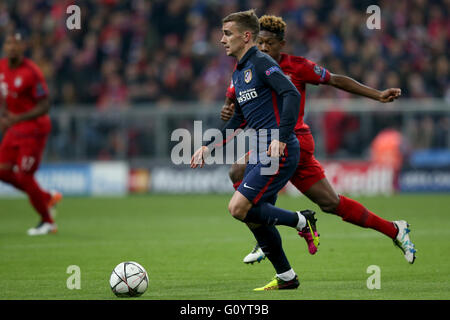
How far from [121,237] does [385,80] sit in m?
10.5

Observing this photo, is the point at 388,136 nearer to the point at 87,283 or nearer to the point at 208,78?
the point at 208,78

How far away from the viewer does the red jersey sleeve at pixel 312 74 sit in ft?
25.6

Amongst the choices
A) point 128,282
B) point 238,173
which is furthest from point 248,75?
point 128,282

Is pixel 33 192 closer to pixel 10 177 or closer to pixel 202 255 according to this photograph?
pixel 10 177

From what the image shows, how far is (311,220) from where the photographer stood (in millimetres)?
6891

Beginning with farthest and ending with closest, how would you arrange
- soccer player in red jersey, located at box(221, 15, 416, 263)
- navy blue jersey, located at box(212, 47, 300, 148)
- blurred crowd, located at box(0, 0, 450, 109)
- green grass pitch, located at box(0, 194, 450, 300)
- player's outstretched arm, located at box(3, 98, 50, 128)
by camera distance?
blurred crowd, located at box(0, 0, 450, 109) < player's outstretched arm, located at box(3, 98, 50, 128) < soccer player in red jersey, located at box(221, 15, 416, 263) < green grass pitch, located at box(0, 194, 450, 300) < navy blue jersey, located at box(212, 47, 300, 148)

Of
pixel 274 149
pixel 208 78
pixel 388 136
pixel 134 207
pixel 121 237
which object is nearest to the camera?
pixel 274 149

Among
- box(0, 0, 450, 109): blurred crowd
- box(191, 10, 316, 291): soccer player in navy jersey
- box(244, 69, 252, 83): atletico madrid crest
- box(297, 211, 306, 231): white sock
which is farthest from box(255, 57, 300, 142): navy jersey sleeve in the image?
box(0, 0, 450, 109): blurred crowd

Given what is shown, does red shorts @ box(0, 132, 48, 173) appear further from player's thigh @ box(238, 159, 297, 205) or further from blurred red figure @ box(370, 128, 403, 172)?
blurred red figure @ box(370, 128, 403, 172)

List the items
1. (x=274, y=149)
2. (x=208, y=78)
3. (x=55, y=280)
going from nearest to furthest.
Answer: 1. (x=274, y=149)
2. (x=55, y=280)
3. (x=208, y=78)

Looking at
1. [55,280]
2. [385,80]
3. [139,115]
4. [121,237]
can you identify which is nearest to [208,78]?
[139,115]

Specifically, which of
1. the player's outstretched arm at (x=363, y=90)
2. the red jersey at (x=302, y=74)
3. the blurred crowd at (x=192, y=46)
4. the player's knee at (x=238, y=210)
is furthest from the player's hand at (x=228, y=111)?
the blurred crowd at (x=192, y=46)

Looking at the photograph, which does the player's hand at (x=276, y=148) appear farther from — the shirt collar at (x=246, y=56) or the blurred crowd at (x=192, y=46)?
the blurred crowd at (x=192, y=46)

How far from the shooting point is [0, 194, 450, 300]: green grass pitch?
266 inches
